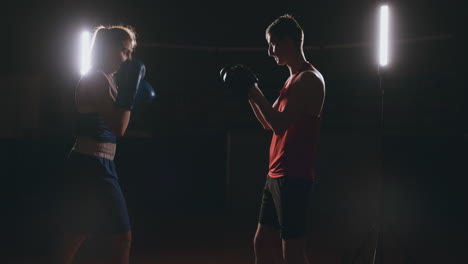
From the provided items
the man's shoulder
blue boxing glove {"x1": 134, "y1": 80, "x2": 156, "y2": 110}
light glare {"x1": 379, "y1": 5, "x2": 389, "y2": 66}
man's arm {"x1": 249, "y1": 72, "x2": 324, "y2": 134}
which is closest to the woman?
blue boxing glove {"x1": 134, "y1": 80, "x2": 156, "y2": 110}

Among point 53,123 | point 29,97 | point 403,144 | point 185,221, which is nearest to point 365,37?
point 403,144

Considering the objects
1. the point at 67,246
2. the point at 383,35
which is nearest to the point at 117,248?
the point at 67,246

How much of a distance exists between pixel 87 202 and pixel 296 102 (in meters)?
0.85

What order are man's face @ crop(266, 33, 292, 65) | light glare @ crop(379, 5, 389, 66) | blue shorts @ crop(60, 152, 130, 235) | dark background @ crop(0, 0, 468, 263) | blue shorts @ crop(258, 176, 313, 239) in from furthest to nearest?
1. dark background @ crop(0, 0, 468, 263)
2. light glare @ crop(379, 5, 389, 66)
3. man's face @ crop(266, 33, 292, 65)
4. blue shorts @ crop(258, 176, 313, 239)
5. blue shorts @ crop(60, 152, 130, 235)

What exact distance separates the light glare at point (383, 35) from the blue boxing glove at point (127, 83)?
67.1 inches

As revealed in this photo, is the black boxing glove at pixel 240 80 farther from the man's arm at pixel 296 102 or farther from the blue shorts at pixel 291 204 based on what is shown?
the blue shorts at pixel 291 204

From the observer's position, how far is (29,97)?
591cm

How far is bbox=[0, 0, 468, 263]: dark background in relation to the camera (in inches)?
199

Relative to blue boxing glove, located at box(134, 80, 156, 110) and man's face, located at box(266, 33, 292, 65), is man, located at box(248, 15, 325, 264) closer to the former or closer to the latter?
man's face, located at box(266, 33, 292, 65)

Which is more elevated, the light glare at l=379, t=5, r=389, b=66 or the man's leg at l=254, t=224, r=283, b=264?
the light glare at l=379, t=5, r=389, b=66

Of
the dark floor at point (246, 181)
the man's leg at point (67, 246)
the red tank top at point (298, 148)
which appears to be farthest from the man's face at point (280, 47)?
the dark floor at point (246, 181)

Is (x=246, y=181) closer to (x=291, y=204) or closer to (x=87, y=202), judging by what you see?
(x=291, y=204)

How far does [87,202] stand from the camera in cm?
164

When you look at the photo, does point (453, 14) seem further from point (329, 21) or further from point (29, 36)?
point (29, 36)
